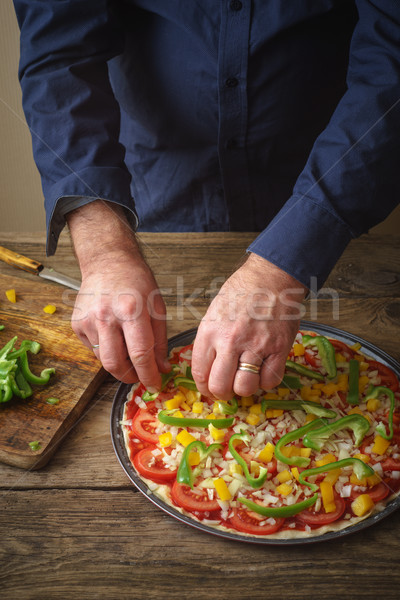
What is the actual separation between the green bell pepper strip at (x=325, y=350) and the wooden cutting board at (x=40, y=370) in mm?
587

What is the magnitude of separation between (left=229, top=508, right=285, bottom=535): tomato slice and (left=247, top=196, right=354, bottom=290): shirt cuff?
527 mm

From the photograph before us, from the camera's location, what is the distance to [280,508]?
1.03m

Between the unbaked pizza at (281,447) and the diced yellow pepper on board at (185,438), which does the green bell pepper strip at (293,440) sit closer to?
the unbaked pizza at (281,447)

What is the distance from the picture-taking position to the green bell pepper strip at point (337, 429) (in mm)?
1163

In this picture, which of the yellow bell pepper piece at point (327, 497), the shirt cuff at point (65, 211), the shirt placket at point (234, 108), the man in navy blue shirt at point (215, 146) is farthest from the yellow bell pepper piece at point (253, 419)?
the shirt placket at point (234, 108)

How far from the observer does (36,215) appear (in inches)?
137

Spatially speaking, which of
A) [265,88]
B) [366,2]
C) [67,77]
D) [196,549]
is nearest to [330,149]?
[366,2]

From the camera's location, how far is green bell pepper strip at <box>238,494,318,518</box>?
1.03 meters

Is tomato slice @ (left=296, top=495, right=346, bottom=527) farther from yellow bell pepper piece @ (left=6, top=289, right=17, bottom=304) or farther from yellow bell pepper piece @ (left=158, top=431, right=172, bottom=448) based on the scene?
yellow bell pepper piece @ (left=6, top=289, right=17, bottom=304)

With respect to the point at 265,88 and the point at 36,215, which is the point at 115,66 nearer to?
the point at 265,88

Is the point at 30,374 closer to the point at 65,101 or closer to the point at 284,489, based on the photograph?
the point at 284,489

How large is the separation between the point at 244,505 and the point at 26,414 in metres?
0.58

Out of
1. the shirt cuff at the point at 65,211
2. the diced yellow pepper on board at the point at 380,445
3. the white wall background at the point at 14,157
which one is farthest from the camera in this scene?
the white wall background at the point at 14,157

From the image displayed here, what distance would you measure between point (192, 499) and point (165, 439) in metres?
0.16
